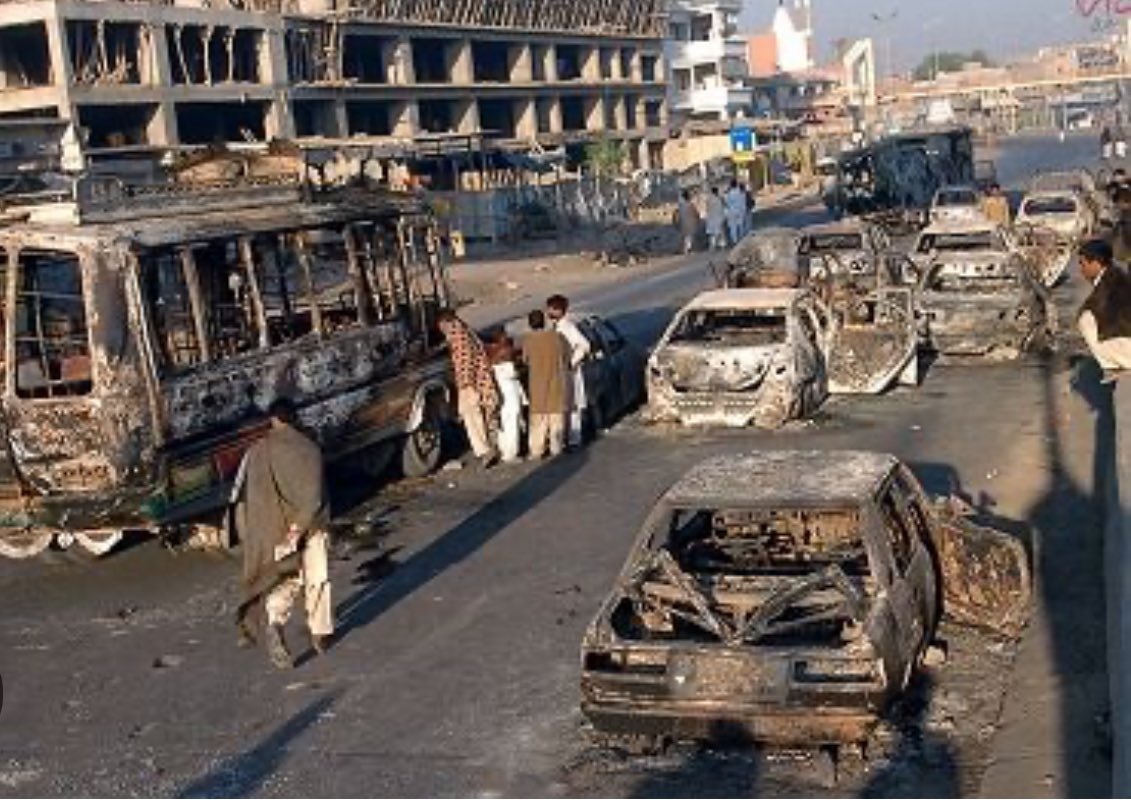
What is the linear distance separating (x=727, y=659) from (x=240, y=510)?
4.00 m

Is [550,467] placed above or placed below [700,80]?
below

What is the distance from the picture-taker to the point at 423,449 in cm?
1455

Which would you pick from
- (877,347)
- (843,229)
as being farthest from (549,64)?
(877,347)

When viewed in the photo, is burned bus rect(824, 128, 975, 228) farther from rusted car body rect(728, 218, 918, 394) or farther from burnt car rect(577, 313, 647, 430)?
burnt car rect(577, 313, 647, 430)

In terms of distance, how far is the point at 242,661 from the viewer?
917 centimetres

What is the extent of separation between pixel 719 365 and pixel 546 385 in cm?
199

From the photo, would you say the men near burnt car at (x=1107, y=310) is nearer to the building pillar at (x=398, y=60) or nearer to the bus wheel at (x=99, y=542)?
the bus wheel at (x=99, y=542)

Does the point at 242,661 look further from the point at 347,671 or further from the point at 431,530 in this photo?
the point at 431,530

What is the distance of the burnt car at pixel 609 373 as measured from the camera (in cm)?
1606

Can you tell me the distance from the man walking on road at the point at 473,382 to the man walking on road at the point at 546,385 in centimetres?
41

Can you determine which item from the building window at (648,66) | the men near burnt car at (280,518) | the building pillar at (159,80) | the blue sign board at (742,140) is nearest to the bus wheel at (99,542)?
the men near burnt car at (280,518)

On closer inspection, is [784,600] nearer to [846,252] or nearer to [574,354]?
[574,354]

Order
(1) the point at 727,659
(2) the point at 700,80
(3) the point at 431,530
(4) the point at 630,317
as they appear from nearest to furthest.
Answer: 1. (1) the point at 727,659
2. (3) the point at 431,530
3. (4) the point at 630,317
4. (2) the point at 700,80

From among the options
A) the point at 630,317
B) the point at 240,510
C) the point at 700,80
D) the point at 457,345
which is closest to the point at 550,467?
the point at 457,345
